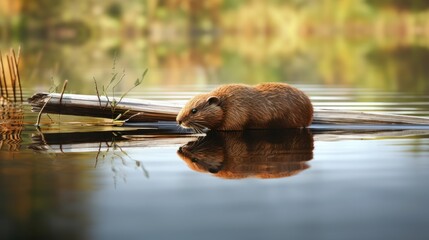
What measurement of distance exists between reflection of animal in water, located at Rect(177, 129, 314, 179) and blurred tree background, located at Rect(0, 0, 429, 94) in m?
7.04

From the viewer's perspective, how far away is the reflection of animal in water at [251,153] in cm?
588

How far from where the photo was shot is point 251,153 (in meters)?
6.71

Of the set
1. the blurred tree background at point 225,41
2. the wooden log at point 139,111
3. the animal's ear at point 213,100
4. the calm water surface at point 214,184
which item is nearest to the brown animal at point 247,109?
the animal's ear at point 213,100

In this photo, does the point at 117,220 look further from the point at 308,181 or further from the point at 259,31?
the point at 259,31

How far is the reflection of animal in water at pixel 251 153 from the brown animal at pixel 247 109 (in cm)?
12

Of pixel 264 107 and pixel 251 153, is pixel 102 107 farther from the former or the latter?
pixel 251 153

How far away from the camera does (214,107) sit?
8156mm

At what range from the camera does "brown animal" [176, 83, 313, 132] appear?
8.14 metres

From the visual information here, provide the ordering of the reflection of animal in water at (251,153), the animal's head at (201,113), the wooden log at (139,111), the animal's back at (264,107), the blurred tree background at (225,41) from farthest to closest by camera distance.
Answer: the blurred tree background at (225,41) → the wooden log at (139,111) → the animal's back at (264,107) → the animal's head at (201,113) → the reflection of animal in water at (251,153)

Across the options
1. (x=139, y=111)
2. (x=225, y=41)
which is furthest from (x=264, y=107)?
(x=225, y=41)

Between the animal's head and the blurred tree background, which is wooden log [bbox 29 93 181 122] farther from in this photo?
the blurred tree background

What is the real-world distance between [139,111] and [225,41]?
129ft

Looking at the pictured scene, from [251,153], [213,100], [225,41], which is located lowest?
[225,41]

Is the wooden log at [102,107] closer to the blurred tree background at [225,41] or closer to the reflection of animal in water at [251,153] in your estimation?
the reflection of animal in water at [251,153]
